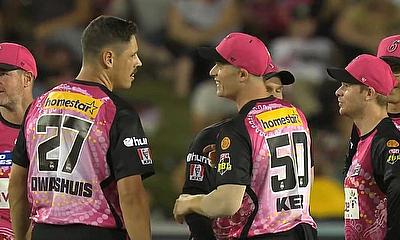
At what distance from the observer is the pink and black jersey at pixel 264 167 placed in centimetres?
495

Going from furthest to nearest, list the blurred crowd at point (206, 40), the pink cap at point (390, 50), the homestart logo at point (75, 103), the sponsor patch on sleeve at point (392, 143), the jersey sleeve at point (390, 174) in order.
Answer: the blurred crowd at point (206, 40) < the pink cap at point (390, 50) < the sponsor patch on sleeve at point (392, 143) < the jersey sleeve at point (390, 174) < the homestart logo at point (75, 103)

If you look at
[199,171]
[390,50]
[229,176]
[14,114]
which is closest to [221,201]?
[229,176]

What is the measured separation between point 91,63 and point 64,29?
651 centimetres

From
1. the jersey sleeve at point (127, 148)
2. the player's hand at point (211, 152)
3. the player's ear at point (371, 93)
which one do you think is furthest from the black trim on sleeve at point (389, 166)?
the jersey sleeve at point (127, 148)

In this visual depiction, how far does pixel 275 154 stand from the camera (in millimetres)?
5008

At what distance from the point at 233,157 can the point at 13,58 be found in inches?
60.3

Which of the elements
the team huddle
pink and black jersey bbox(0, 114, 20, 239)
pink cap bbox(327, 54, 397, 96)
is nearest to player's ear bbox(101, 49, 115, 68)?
the team huddle

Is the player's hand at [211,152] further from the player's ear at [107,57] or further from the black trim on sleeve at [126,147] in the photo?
the player's ear at [107,57]

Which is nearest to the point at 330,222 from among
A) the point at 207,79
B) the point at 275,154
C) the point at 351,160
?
the point at 207,79

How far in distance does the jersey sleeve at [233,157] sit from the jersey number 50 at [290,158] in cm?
14

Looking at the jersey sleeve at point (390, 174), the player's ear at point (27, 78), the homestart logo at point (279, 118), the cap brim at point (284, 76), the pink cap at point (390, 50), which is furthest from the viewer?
the pink cap at point (390, 50)

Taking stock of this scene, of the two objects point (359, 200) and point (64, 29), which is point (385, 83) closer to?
point (359, 200)

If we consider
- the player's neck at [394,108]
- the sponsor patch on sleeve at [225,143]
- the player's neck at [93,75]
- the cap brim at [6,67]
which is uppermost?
the cap brim at [6,67]

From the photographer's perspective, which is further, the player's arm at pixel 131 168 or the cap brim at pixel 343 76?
the cap brim at pixel 343 76
